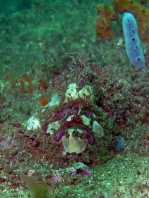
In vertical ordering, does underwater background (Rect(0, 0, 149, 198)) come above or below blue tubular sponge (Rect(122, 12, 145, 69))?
below

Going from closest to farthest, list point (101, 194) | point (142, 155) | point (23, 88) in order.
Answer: point (101, 194), point (142, 155), point (23, 88)

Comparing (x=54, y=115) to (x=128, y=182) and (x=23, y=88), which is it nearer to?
(x=128, y=182)

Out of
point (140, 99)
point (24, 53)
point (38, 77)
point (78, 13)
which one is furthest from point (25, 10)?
point (140, 99)

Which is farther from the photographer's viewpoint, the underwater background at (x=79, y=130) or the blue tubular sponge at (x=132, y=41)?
the blue tubular sponge at (x=132, y=41)

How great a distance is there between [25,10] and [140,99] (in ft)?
34.5

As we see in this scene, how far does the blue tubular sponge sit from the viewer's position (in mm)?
6523

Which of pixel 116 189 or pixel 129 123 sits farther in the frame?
pixel 129 123

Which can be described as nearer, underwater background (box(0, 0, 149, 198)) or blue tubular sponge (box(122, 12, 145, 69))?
underwater background (box(0, 0, 149, 198))

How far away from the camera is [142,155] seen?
4121 millimetres

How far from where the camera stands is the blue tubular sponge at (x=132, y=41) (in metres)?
6.52

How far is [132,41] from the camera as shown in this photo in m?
6.70

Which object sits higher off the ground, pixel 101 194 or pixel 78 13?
pixel 78 13

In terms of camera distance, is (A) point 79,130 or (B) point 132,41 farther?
(B) point 132,41

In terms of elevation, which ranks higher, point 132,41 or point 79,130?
point 132,41
